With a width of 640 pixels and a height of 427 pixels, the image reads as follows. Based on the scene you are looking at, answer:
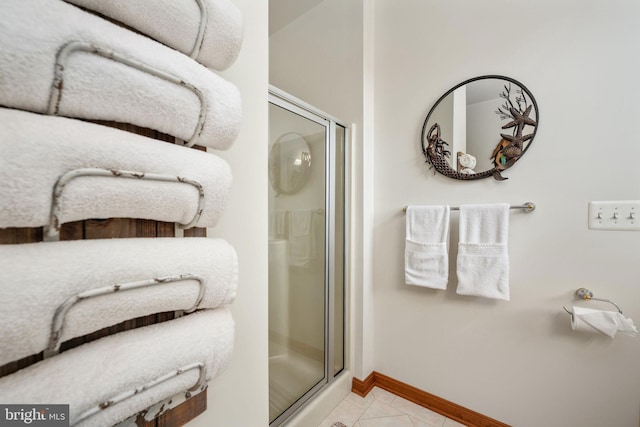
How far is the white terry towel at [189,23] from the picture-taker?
35 centimetres

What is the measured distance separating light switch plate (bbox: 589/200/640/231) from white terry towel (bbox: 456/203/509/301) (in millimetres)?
284

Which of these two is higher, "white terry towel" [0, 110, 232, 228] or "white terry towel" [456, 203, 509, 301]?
"white terry towel" [0, 110, 232, 228]

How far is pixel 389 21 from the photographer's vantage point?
1.55m

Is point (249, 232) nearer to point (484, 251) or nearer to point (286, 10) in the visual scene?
point (484, 251)

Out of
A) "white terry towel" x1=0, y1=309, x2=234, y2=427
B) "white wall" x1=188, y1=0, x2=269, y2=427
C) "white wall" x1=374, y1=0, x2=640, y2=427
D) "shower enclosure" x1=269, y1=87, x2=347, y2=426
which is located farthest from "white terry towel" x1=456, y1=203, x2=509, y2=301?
"white terry towel" x1=0, y1=309, x2=234, y2=427

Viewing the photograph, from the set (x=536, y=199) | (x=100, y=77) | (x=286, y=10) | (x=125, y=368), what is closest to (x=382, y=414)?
(x=536, y=199)

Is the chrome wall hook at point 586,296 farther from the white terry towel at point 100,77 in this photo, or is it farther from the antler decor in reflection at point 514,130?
the white terry towel at point 100,77

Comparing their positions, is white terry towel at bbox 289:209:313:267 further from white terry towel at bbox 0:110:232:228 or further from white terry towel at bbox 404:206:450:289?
white terry towel at bbox 0:110:232:228

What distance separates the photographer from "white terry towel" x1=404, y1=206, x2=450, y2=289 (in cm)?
131

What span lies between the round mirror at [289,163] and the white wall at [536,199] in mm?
550

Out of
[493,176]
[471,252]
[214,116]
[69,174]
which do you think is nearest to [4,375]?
[69,174]

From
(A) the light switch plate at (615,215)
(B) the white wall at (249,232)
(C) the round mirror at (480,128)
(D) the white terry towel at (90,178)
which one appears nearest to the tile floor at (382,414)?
(B) the white wall at (249,232)

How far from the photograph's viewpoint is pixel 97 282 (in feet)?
1.04

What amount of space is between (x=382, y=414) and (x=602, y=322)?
1.06 meters
